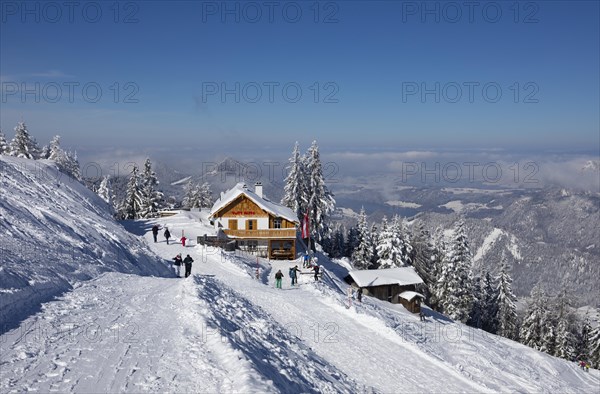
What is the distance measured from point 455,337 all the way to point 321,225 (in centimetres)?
2689

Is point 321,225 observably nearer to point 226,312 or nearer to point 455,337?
point 455,337

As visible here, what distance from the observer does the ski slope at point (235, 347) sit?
941cm

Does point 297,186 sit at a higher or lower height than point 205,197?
higher

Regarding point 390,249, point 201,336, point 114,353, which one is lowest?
point 390,249

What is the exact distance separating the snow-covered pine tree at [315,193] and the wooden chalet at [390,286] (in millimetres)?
11971

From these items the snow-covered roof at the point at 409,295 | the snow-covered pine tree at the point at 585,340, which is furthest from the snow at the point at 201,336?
the snow-covered pine tree at the point at 585,340

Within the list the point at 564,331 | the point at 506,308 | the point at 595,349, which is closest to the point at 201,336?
the point at 595,349

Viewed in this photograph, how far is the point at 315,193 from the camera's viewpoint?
54219 millimetres

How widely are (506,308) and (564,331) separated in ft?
24.4

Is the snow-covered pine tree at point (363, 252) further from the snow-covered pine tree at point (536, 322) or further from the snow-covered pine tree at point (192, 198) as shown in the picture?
the snow-covered pine tree at point (192, 198)

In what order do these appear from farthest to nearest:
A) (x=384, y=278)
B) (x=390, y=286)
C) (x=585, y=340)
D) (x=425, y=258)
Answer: (x=425, y=258)
(x=585, y=340)
(x=384, y=278)
(x=390, y=286)

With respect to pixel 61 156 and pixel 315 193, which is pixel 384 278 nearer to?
pixel 315 193

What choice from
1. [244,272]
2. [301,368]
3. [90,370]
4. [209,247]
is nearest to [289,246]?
[209,247]

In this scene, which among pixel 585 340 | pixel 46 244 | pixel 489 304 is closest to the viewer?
pixel 46 244
